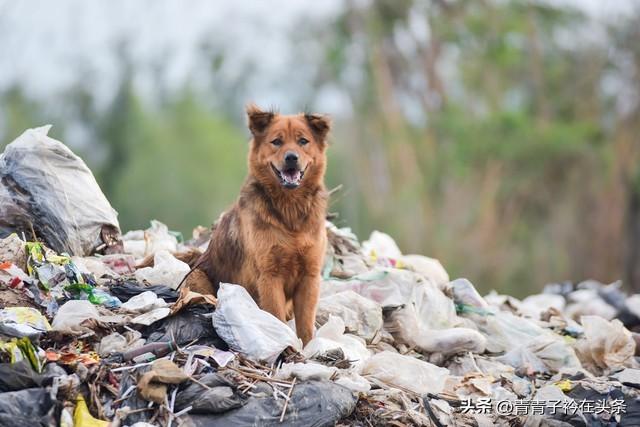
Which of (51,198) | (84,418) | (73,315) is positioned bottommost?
(84,418)

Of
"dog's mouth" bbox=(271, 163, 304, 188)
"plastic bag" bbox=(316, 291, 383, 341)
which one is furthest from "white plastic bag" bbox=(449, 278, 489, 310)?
"dog's mouth" bbox=(271, 163, 304, 188)

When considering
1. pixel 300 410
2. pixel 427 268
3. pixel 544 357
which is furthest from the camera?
pixel 427 268

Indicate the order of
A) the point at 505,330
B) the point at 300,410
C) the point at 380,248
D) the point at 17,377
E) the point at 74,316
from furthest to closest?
the point at 380,248 < the point at 505,330 < the point at 74,316 < the point at 300,410 < the point at 17,377

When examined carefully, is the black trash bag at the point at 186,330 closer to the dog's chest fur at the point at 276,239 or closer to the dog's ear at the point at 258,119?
the dog's chest fur at the point at 276,239

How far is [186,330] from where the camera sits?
4867 millimetres

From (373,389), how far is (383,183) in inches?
755

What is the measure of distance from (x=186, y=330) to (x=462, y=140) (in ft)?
56.9

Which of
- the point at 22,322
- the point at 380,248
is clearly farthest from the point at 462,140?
the point at 22,322

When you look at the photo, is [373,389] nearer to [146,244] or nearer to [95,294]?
[95,294]

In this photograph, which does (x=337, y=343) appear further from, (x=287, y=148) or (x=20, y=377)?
(x=20, y=377)

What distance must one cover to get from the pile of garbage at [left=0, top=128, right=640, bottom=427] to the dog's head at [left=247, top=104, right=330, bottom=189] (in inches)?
34.2

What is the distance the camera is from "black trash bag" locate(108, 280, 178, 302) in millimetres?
5332

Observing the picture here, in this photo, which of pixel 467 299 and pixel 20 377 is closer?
pixel 20 377

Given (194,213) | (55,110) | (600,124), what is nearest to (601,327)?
(600,124)
